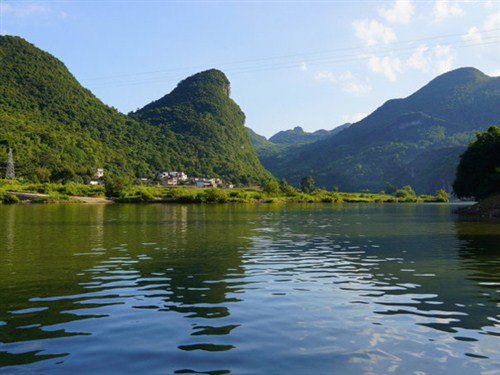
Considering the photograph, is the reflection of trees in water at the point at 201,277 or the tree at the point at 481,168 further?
the tree at the point at 481,168

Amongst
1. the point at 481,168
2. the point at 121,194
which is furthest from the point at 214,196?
the point at 481,168

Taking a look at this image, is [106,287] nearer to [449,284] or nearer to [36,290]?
[36,290]

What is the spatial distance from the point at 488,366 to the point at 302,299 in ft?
23.1

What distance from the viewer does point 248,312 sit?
44.8 feet

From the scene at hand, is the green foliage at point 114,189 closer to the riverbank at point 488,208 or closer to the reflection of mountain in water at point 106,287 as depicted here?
the riverbank at point 488,208

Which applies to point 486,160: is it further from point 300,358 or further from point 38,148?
point 38,148

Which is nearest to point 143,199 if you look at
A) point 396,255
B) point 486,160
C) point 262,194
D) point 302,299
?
point 262,194

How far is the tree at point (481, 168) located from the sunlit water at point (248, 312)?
60200 millimetres

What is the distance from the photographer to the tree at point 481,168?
81.1 metres

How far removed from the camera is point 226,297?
15812 millimetres

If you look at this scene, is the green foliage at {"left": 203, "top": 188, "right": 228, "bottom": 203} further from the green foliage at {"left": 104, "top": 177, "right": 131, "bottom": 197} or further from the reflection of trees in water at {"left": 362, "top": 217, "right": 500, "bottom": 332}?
the reflection of trees in water at {"left": 362, "top": 217, "right": 500, "bottom": 332}

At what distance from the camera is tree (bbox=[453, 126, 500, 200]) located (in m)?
81.1

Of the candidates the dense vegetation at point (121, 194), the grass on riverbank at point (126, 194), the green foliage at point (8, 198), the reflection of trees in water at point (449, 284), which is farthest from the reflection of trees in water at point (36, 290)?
the dense vegetation at point (121, 194)

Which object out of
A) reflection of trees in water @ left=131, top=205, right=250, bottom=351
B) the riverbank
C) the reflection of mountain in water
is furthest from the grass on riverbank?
reflection of trees in water @ left=131, top=205, right=250, bottom=351
